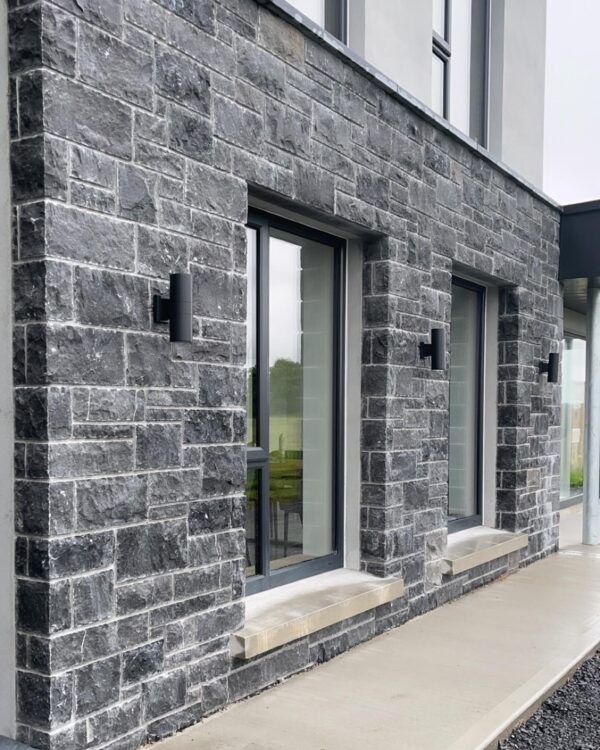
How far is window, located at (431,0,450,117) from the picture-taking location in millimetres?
6527

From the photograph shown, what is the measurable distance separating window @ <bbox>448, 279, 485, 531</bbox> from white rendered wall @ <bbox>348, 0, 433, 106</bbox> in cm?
181

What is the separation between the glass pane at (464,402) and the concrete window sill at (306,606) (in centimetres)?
216

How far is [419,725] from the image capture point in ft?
11.6

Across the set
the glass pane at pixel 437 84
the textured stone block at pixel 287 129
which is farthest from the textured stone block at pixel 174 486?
the glass pane at pixel 437 84

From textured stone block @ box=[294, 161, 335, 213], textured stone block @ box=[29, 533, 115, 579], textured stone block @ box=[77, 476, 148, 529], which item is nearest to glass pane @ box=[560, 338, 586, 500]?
textured stone block @ box=[294, 161, 335, 213]

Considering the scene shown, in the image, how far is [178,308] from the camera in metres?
3.26

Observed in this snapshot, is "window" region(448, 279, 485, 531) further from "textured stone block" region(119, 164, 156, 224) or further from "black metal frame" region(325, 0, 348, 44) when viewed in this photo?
"textured stone block" region(119, 164, 156, 224)

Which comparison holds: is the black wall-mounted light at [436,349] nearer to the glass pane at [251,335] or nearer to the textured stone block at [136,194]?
the glass pane at [251,335]

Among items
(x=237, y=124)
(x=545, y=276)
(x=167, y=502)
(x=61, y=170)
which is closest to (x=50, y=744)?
(x=167, y=502)

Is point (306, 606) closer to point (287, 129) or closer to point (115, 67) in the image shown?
point (287, 129)

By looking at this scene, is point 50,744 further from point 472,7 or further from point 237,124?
point 472,7

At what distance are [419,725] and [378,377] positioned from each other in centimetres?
220

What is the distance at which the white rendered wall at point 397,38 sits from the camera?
5.25 metres

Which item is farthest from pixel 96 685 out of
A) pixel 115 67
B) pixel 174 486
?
pixel 115 67
